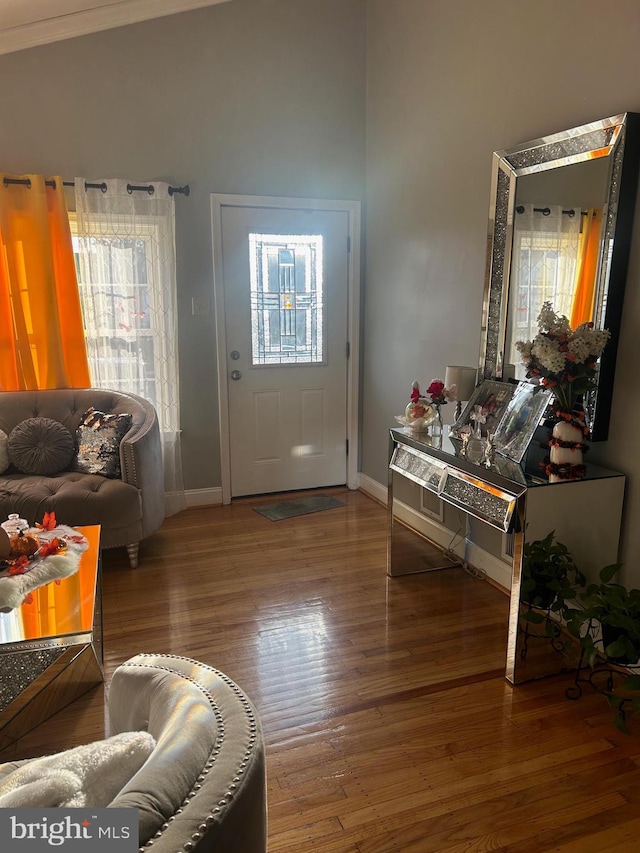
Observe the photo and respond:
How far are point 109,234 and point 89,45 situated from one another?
1.10 meters

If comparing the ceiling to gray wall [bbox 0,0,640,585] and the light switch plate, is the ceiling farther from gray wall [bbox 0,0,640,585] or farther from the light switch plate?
the light switch plate

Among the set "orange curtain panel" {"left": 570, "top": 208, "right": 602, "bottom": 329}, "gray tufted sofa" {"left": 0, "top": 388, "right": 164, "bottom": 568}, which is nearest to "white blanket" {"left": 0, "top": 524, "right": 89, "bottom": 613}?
"gray tufted sofa" {"left": 0, "top": 388, "right": 164, "bottom": 568}

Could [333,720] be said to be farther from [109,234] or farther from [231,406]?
[109,234]

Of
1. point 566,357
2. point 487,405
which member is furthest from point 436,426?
point 566,357

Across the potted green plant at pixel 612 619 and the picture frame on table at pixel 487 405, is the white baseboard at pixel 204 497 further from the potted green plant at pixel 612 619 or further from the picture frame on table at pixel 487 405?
the potted green plant at pixel 612 619

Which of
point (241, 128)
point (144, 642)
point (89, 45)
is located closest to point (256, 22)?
point (241, 128)

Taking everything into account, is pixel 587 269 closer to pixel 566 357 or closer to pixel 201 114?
pixel 566 357

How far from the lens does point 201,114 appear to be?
3998 mm

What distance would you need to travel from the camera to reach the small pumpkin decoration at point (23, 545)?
2.35 metres

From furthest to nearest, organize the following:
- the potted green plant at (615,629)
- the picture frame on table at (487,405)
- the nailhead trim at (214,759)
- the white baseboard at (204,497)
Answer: the white baseboard at (204,497), the picture frame on table at (487,405), the potted green plant at (615,629), the nailhead trim at (214,759)

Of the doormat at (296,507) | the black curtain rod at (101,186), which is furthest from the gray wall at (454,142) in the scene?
the black curtain rod at (101,186)

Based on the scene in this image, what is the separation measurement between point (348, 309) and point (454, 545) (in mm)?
1894

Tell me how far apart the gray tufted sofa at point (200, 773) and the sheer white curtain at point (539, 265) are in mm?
2175

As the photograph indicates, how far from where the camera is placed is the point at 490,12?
2.97 m
